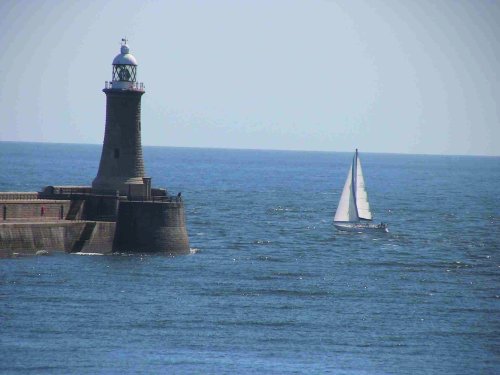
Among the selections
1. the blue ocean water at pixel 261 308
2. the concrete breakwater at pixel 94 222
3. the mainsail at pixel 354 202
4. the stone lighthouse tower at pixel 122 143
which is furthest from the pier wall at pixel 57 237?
the mainsail at pixel 354 202

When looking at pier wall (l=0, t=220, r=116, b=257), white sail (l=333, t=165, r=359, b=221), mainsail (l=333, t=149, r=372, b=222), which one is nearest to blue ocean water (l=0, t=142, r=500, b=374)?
pier wall (l=0, t=220, r=116, b=257)

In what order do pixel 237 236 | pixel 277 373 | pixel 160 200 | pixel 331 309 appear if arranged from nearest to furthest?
1. pixel 277 373
2. pixel 331 309
3. pixel 160 200
4. pixel 237 236

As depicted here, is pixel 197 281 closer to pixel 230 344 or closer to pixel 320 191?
pixel 230 344

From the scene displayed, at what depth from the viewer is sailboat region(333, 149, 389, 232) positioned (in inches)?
4065

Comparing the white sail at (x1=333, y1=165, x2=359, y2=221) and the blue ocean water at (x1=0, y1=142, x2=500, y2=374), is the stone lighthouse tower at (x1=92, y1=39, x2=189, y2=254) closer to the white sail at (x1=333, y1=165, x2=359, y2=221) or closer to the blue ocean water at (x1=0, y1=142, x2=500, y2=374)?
the blue ocean water at (x1=0, y1=142, x2=500, y2=374)

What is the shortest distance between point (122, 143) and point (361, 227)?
107 feet

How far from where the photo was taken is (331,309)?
58531 mm

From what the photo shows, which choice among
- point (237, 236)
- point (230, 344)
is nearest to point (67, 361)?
point (230, 344)

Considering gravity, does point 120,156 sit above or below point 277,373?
above

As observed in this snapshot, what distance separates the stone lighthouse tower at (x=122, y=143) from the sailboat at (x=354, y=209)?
103ft

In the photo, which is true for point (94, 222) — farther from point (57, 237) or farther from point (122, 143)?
point (122, 143)

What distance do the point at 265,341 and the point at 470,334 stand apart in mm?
8593

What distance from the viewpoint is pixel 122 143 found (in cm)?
7375

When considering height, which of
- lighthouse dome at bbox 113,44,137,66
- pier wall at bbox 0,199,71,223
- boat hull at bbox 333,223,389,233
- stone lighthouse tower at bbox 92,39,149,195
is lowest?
boat hull at bbox 333,223,389,233
